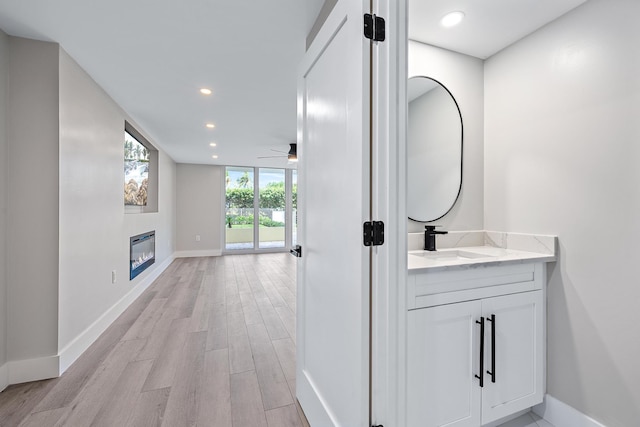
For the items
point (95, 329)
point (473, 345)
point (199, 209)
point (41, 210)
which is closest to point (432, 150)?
point (473, 345)

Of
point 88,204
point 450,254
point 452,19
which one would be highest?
point 452,19

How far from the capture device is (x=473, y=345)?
1.34 meters

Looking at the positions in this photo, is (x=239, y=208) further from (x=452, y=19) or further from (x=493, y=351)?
(x=493, y=351)

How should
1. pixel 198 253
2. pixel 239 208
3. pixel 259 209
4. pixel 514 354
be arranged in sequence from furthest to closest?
pixel 259 209, pixel 239 208, pixel 198 253, pixel 514 354

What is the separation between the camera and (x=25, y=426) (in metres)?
1.55

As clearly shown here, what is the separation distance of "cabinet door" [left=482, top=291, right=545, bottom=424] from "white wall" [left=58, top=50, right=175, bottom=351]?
279 centimetres

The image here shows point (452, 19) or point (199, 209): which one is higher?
point (452, 19)

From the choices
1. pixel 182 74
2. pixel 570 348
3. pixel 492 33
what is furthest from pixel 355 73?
pixel 182 74

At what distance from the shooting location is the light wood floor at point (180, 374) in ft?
5.34

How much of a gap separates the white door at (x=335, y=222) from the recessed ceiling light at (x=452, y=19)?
2.76ft

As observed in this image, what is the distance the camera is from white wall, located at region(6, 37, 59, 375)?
76.0 inches

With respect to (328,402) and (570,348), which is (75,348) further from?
(570,348)

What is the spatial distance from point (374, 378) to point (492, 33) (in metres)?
2.10

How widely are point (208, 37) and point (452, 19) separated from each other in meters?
1.59
